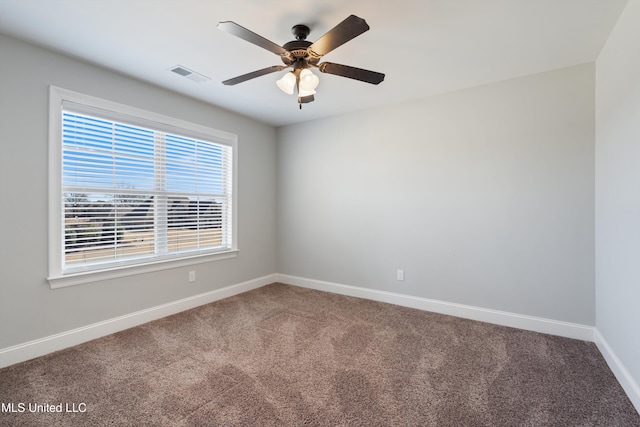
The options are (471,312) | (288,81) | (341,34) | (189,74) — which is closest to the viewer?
(341,34)

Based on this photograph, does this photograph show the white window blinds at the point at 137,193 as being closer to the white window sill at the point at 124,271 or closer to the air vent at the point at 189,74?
the white window sill at the point at 124,271

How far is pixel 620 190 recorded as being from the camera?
197 centimetres

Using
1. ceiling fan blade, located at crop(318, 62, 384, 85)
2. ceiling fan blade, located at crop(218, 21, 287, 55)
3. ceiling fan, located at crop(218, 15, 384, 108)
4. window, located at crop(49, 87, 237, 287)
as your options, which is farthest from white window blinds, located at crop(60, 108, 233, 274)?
ceiling fan blade, located at crop(318, 62, 384, 85)

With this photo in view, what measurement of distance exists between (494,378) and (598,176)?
1.91m

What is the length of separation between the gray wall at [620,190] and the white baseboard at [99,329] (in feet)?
12.4

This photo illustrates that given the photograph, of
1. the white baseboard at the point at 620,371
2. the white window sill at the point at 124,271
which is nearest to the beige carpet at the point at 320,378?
the white baseboard at the point at 620,371

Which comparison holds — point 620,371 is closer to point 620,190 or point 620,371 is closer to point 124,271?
point 620,190

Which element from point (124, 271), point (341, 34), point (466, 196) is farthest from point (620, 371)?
point (124, 271)

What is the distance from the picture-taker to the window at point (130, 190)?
8.05 feet

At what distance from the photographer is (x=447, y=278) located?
10.6ft

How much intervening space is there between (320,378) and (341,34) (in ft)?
7.30

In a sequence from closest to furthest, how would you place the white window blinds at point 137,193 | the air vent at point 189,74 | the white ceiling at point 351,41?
the white ceiling at point 351,41 < the white window blinds at point 137,193 < the air vent at point 189,74

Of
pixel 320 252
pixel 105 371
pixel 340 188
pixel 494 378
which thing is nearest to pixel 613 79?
pixel 494 378

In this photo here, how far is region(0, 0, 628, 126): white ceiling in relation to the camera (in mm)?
1849
